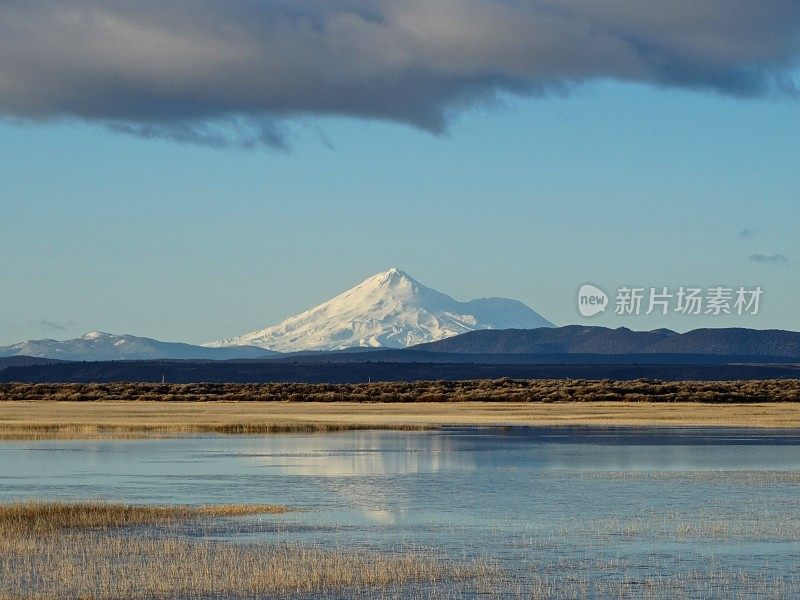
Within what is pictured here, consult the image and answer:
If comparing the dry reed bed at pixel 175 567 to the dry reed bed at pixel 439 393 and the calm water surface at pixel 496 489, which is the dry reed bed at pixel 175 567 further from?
the dry reed bed at pixel 439 393

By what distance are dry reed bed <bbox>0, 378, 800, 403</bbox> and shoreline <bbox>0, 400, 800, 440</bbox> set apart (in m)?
5.50

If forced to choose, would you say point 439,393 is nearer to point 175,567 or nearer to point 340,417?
point 340,417

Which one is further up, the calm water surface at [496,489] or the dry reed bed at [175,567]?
the calm water surface at [496,489]

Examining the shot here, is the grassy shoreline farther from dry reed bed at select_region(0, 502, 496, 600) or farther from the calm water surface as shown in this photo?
dry reed bed at select_region(0, 502, 496, 600)

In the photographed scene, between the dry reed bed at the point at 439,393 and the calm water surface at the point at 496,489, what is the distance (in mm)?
48655

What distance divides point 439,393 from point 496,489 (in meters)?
81.2

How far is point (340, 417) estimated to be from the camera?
78688 millimetres

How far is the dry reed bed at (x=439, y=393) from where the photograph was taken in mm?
108000

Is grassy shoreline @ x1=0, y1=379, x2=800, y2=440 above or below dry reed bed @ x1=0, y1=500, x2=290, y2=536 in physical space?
above

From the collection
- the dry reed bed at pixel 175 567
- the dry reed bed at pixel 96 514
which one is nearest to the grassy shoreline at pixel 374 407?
the dry reed bed at pixel 96 514

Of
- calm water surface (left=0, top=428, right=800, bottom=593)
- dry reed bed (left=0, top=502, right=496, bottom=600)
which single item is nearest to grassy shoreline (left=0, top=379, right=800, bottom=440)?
calm water surface (left=0, top=428, right=800, bottom=593)

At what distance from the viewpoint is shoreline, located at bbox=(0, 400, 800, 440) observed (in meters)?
66.1

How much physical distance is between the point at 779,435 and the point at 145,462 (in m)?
28.1

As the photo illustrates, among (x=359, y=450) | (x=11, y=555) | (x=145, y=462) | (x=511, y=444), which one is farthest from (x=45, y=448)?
(x=11, y=555)
